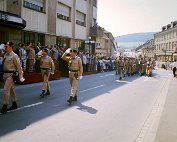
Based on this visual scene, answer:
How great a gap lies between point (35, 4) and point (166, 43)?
62.4 m

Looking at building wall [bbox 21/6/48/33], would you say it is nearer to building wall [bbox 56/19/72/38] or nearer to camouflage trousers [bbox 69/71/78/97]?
building wall [bbox 56/19/72/38]

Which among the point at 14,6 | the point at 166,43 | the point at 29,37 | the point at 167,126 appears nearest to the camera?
the point at 167,126

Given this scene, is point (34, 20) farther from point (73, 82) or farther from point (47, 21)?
point (73, 82)

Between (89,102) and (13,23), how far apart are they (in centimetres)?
874

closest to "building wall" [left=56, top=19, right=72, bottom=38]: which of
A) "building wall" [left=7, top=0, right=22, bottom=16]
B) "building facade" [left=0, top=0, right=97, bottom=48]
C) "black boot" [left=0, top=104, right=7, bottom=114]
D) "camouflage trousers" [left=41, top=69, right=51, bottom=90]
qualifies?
"building facade" [left=0, top=0, right=97, bottom=48]

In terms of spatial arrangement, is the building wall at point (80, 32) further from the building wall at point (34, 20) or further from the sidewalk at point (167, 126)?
the sidewalk at point (167, 126)

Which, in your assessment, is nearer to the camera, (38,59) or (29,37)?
(38,59)

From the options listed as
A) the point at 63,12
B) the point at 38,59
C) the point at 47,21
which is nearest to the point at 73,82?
the point at 38,59

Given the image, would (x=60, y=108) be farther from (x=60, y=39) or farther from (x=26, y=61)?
(x=60, y=39)

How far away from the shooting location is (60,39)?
2986 centimetres

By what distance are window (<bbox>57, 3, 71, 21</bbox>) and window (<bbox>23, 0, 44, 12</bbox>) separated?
344 centimetres

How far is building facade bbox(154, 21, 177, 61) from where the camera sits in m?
75.2

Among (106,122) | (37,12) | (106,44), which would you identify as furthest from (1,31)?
(106,44)

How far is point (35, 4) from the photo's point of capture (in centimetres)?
Result: 2456
